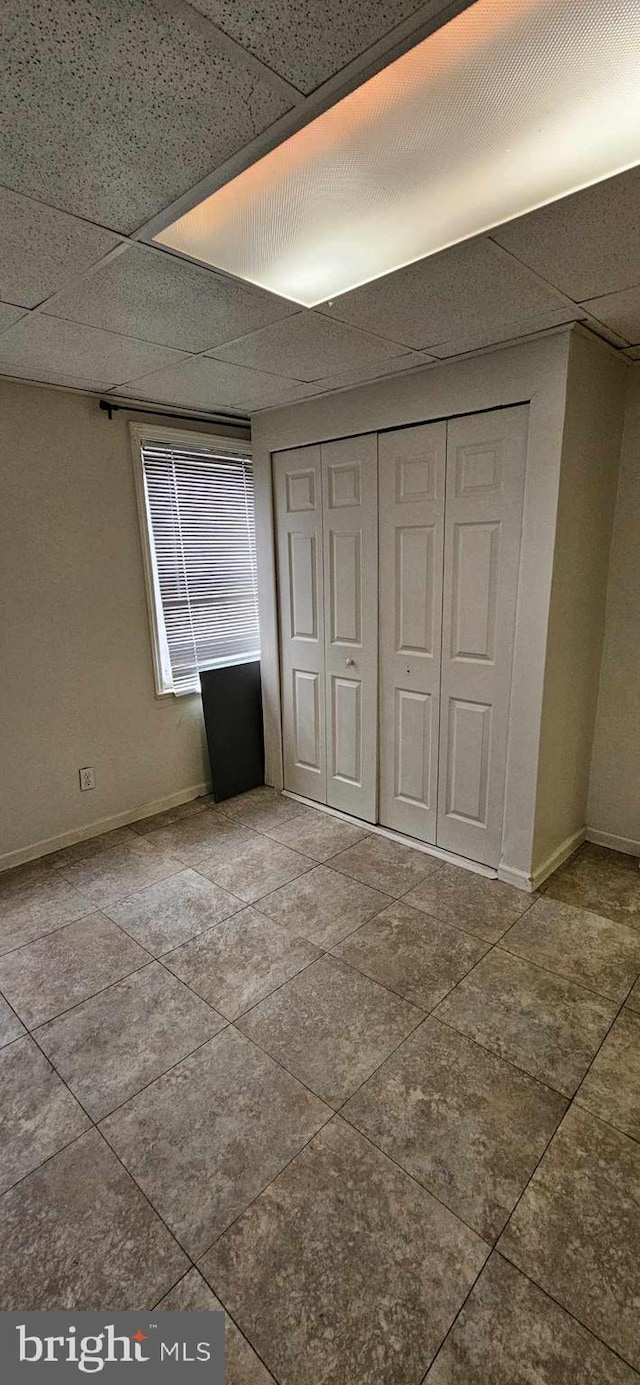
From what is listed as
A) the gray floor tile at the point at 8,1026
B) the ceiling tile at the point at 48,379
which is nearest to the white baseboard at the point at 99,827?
the gray floor tile at the point at 8,1026

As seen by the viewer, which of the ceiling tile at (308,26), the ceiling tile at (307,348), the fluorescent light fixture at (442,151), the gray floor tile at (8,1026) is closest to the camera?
the ceiling tile at (308,26)

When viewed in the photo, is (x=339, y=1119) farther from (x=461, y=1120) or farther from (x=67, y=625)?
(x=67, y=625)

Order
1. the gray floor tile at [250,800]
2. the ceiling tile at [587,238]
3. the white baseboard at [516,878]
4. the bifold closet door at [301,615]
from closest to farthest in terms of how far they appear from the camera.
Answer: the ceiling tile at [587,238], the white baseboard at [516,878], the bifold closet door at [301,615], the gray floor tile at [250,800]

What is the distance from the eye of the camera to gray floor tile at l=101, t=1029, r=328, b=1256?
57.0 inches

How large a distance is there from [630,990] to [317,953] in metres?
1.15

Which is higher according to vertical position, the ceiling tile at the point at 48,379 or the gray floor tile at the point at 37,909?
the ceiling tile at the point at 48,379

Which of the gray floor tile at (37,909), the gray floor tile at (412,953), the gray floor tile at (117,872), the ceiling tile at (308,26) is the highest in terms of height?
the ceiling tile at (308,26)

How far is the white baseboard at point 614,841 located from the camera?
3.01m

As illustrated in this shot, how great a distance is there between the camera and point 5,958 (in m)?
2.35

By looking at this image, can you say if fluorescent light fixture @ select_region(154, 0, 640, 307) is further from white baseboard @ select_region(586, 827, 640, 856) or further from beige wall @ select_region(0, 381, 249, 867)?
white baseboard @ select_region(586, 827, 640, 856)

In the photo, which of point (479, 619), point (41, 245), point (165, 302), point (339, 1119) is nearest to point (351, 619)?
point (479, 619)

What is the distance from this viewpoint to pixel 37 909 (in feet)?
8.77

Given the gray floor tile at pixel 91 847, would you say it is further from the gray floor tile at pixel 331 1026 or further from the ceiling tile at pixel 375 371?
the ceiling tile at pixel 375 371

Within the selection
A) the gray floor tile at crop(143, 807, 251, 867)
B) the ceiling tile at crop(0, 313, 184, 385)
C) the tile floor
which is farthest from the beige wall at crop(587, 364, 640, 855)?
the ceiling tile at crop(0, 313, 184, 385)
